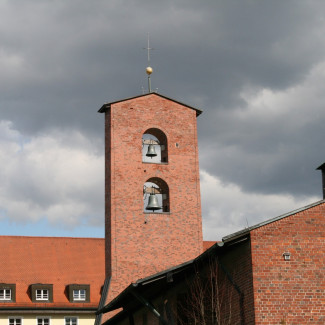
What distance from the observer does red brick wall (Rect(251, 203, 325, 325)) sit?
17.8m

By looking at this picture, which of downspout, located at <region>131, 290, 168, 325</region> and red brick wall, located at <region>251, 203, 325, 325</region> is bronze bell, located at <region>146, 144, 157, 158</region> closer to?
Answer: downspout, located at <region>131, 290, 168, 325</region>

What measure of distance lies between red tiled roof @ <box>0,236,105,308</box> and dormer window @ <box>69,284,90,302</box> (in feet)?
1.00

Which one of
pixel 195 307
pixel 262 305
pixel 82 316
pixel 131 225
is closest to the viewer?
pixel 262 305

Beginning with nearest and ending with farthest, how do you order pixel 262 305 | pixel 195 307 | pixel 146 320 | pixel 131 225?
pixel 262 305 → pixel 195 307 → pixel 146 320 → pixel 131 225

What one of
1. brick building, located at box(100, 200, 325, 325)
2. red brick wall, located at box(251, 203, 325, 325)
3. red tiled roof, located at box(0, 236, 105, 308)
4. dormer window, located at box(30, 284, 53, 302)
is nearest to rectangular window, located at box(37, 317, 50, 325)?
red tiled roof, located at box(0, 236, 105, 308)

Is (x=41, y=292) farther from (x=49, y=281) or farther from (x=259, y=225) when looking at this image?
(x=259, y=225)

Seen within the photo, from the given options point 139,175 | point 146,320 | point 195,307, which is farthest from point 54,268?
point 195,307

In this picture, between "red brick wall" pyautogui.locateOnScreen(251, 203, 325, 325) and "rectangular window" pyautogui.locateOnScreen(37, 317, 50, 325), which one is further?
"rectangular window" pyautogui.locateOnScreen(37, 317, 50, 325)

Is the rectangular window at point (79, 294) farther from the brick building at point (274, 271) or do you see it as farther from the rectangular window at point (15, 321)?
the brick building at point (274, 271)

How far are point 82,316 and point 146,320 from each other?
80.9 feet

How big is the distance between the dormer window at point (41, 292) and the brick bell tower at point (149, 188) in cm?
1755

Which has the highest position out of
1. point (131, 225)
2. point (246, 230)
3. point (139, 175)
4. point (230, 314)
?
point (139, 175)

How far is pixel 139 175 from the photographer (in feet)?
109

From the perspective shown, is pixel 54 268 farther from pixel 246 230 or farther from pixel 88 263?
pixel 246 230
